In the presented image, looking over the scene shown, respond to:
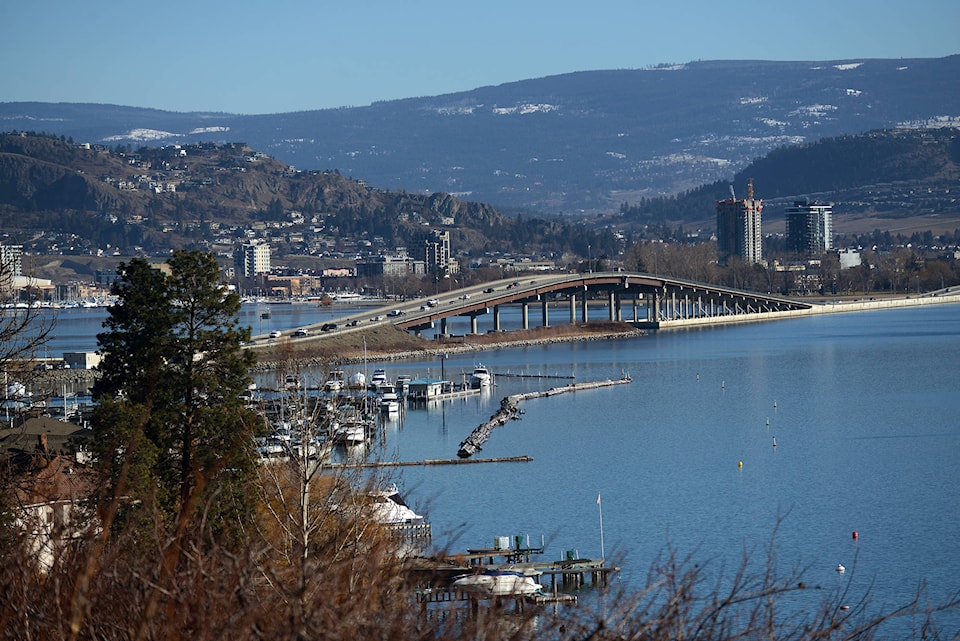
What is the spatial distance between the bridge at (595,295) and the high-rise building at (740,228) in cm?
3505

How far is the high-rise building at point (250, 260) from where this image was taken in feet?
343

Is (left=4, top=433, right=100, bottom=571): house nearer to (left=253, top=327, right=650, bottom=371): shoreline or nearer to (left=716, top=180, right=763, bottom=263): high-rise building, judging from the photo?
(left=253, top=327, right=650, bottom=371): shoreline

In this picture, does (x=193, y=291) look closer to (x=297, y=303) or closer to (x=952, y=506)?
(x=952, y=506)

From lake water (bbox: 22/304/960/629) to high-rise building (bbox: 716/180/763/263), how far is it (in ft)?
205

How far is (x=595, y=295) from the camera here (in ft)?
197

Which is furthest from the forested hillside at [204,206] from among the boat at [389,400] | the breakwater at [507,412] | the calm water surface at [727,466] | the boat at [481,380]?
the boat at [389,400]

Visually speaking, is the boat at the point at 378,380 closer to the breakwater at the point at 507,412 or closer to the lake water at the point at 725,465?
the lake water at the point at 725,465

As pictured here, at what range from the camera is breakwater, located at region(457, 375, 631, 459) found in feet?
69.6

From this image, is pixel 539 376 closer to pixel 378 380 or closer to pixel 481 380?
pixel 481 380

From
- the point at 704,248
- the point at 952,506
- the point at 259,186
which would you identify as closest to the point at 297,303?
the point at 704,248

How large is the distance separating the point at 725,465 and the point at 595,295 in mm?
41126

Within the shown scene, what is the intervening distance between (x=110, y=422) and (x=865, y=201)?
137 metres

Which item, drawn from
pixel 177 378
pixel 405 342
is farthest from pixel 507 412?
pixel 405 342

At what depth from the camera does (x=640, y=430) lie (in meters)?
23.1
